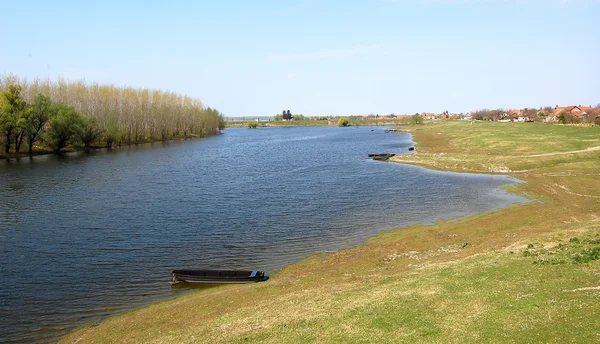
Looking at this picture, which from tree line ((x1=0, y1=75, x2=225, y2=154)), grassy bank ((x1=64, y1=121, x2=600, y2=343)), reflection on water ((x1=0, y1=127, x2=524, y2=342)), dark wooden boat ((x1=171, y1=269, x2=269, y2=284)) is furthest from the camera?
tree line ((x1=0, y1=75, x2=225, y2=154))

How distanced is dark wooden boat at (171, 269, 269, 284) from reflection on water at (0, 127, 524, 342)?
2.53 feet

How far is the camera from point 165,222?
37312 millimetres

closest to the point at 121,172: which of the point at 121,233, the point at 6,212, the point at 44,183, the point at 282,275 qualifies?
the point at 44,183

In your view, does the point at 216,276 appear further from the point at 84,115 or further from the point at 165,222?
the point at 84,115

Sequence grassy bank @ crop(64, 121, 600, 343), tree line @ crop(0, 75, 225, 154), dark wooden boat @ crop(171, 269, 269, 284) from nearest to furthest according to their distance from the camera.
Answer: grassy bank @ crop(64, 121, 600, 343) → dark wooden boat @ crop(171, 269, 269, 284) → tree line @ crop(0, 75, 225, 154)

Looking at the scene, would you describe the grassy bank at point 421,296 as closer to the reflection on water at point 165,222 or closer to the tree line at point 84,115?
the reflection on water at point 165,222

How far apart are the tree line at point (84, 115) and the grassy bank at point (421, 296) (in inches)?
3451

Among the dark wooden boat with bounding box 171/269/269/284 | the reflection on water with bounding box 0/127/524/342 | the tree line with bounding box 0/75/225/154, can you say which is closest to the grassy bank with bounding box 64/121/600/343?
the dark wooden boat with bounding box 171/269/269/284

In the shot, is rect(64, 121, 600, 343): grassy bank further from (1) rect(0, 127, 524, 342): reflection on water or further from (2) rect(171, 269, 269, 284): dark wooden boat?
(1) rect(0, 127, 524, 342): reflection on water

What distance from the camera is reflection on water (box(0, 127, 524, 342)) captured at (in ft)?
75.0

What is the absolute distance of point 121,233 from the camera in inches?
1339

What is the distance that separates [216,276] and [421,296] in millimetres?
11740

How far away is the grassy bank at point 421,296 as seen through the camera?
46.0 ft

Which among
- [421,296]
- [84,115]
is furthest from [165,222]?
[84,115]
